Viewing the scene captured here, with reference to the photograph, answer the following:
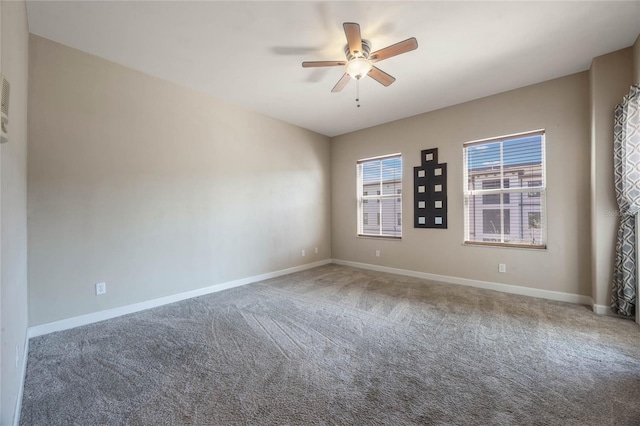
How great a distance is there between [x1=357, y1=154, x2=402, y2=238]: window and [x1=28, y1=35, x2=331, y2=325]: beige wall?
5.82 ft

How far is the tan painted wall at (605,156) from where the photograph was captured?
2.87 meters

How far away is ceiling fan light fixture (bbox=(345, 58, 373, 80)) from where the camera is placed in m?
2.52

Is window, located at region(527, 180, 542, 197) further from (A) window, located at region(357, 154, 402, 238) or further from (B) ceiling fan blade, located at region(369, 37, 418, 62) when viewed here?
(B) ceiling fan blade, located at region(369, 37, 418, 62)

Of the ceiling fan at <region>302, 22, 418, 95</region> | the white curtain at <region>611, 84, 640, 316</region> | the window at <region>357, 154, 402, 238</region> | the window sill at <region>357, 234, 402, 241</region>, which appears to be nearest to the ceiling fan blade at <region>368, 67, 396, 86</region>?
the ceiling fan at <region>302, 22, 418, 95</region>

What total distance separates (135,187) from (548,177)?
17.2 ft

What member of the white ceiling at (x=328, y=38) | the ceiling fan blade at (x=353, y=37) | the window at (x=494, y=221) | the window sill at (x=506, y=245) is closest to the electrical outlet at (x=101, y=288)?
the white ceiling at (x=328, y=38)

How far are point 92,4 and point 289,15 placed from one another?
159 cm

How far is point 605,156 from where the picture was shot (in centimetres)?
294

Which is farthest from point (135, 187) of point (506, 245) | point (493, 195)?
point (506, 245)

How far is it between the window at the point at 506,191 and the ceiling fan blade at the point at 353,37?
269cm

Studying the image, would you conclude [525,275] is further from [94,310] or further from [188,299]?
[94,310]

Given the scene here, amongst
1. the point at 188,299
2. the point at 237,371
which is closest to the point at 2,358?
the point at 237,371

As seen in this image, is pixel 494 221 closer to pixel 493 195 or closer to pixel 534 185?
pixel 493 195

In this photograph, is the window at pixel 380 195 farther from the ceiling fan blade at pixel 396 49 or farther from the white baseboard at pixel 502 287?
the ceiling fan blade at pixel 396 49
